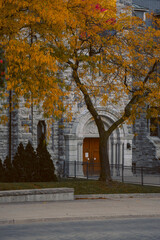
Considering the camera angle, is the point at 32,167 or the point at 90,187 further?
the point at 32,167

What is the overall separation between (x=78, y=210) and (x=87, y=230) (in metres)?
3.57

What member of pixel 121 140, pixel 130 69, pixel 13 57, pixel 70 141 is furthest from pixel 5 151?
pixel 13 57

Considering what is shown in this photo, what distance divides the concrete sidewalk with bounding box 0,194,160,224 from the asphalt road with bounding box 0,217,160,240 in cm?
50

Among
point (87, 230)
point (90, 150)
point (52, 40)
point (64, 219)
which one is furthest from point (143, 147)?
point (87, 230)

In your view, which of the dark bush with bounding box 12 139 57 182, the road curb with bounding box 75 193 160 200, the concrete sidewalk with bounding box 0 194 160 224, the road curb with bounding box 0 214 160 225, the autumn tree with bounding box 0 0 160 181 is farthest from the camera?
the dark bush with bounding box 12 139 57 182

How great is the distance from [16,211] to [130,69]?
32.1 ft

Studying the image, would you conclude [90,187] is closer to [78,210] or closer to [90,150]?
[78,210]

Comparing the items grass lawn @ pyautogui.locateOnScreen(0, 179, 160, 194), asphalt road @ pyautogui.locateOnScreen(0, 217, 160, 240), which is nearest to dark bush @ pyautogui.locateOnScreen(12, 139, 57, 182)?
grass lawn @ pyautogui.locateOnScreen(0, 179, 160, 194)

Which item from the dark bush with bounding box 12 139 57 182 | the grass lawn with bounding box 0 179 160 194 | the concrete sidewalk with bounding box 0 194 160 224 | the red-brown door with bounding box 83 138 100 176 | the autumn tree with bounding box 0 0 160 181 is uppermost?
the autumn tree with bounding box 0 0 160 181

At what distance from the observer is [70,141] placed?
102 ft

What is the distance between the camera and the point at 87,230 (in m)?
12.6

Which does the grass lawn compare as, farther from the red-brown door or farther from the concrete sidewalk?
the red-brown door

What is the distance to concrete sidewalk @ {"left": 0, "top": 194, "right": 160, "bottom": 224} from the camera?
14375 millimetres

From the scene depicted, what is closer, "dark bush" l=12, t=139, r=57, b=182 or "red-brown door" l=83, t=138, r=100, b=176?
"dark bush" l=12, t=139, r=57, b=182
